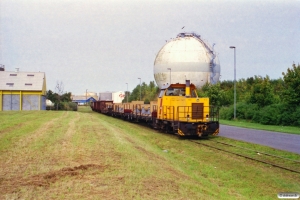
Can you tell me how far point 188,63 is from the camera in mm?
59250

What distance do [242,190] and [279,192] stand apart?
901mm

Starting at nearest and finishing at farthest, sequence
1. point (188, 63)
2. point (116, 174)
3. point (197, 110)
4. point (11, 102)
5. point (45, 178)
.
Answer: point (45, 178)
point (116, 174)
point (197, 110)
point (11, 102)
point (188, 63)

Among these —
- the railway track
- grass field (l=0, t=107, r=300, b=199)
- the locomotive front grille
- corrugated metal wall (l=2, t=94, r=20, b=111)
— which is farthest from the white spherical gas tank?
grass field (l=0, t=107, r=300, b=199)

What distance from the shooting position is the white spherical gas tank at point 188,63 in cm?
5934

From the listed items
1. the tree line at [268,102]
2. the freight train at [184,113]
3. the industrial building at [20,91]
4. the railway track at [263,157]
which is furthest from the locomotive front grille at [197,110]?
the industrial building at [20,91]

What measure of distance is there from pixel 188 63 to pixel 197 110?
38.5 m

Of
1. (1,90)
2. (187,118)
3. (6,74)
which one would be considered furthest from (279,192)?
(6,74)

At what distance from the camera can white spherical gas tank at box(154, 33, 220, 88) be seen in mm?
59344

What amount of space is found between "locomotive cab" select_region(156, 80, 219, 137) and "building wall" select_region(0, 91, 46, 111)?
35240 millimetres

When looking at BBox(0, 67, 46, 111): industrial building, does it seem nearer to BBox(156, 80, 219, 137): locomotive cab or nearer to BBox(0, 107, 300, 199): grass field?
BBox(156, 80, 219, 137): locomotive cab

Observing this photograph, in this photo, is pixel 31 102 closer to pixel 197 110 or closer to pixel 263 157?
pixel 197 110

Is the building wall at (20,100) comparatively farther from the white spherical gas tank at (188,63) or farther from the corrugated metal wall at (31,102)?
the white spherical gas tank at (188,63)

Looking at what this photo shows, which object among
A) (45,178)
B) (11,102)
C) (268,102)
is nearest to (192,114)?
(45,178)

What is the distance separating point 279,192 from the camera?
9.46 metres
